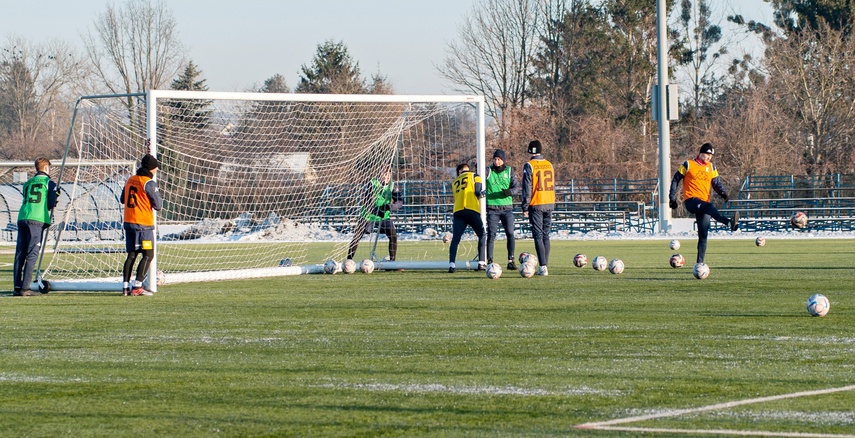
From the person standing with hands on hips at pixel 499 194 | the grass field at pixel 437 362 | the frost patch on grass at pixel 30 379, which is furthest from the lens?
the person standing with hands on hips at pixel 499 194

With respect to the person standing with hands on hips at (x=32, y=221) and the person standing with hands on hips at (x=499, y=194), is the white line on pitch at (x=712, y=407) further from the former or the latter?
the person standing with hands on hips at (x=32, y=221)

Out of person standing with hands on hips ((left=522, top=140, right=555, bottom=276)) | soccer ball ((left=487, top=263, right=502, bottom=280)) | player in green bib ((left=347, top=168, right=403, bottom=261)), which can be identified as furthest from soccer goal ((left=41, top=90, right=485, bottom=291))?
soccer ball ((left=487, top=263, right=502, bottom=280))

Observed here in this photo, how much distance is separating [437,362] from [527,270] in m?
8.30

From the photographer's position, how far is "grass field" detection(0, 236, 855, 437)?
542cm

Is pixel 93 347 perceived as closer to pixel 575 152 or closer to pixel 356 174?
pixel 356 174

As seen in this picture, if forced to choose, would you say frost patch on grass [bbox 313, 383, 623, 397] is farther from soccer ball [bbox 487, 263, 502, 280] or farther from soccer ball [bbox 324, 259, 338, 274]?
soccer ball [bbox 324, 259, 338, 274]

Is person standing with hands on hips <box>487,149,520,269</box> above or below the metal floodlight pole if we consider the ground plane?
below

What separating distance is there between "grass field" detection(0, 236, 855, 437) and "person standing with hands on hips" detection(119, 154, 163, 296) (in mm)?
739

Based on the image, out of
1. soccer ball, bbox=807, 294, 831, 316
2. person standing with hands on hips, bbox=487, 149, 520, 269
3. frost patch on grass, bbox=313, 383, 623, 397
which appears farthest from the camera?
person standing with hands on hips, bbox=487, 149, 520, 269

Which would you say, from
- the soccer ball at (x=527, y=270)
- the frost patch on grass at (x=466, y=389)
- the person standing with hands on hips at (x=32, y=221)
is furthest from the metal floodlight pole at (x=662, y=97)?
the frost patch on grass at (x=466, y=389)

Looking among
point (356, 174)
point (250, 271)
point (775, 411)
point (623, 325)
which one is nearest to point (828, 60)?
point (356, 174)

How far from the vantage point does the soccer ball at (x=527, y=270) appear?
1555 cm

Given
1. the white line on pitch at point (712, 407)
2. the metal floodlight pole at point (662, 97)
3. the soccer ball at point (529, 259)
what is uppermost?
the metal floodlight pole at point (662, 97)

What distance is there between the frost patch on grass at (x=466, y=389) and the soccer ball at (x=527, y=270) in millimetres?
9190
